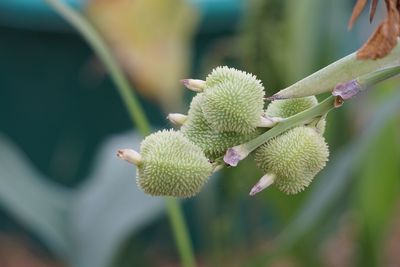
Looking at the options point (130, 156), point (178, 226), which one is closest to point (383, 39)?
point (130, 156)

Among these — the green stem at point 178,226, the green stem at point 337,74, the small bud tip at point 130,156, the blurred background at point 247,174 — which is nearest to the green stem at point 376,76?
the green stem at point 337,74

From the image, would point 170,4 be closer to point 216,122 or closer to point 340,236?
point 216,122

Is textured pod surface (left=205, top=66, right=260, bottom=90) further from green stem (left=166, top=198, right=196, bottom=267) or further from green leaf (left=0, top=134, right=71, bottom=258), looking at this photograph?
green leaf (left=0, top=134, right=71, bottom=258)

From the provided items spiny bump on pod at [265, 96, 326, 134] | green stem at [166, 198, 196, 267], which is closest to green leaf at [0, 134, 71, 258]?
green stem at [166, 198, 196, 267]

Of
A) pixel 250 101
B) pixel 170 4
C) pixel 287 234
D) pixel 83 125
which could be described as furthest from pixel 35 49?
pixel 250 101

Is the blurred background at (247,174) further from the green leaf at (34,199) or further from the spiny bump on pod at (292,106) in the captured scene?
the spiny bump on pod at (292,106)

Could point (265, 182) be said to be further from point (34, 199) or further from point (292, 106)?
point (34, 199)
